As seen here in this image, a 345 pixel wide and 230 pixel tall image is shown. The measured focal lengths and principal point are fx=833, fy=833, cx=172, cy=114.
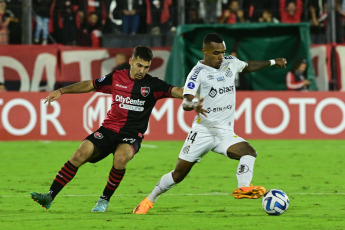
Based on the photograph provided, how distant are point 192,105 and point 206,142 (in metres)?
0.76

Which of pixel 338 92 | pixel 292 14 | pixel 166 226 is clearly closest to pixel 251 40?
pixel 292 14

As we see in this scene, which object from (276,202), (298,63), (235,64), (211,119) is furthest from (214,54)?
(298,63)

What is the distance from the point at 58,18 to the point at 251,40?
4.47 metres

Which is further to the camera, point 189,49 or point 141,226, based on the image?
point 189,49

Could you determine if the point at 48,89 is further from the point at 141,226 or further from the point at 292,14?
the point at 141,226

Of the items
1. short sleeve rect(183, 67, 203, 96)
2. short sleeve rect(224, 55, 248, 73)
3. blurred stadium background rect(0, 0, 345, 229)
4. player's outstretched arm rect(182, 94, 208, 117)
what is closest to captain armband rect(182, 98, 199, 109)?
player's outstretched arm rect(182, 94, 208, 117)

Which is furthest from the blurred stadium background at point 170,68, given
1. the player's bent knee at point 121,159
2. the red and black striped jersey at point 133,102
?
the player's bent knee at point 121,159

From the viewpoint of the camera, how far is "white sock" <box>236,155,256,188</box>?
8188 mm

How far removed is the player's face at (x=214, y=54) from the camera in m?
8.50

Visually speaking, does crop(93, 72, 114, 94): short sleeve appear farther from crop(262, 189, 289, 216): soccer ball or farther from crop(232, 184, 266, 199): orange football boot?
crop(262, 189, 289, 216): soccer ball

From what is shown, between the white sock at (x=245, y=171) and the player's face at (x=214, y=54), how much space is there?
1.03 m

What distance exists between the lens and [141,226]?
25.0 ft

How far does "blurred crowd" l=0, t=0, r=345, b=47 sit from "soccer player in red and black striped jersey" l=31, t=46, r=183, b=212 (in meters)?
9.66

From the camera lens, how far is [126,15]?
18.5 m
